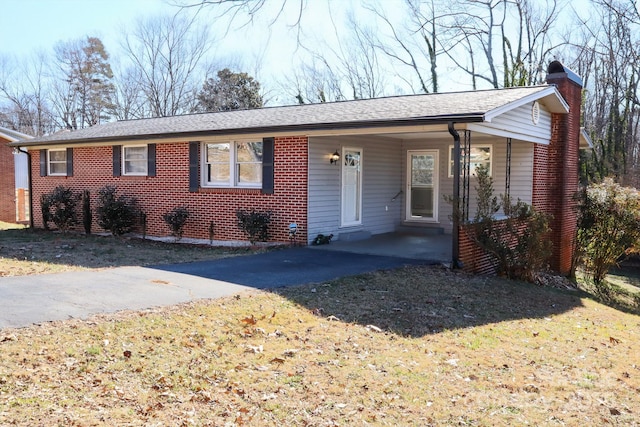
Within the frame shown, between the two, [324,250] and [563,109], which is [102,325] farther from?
[563,109]

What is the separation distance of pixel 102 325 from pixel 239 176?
7.92m

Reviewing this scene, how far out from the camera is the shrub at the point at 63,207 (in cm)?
1612

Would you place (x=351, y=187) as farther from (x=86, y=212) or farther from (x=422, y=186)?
(x=86, y=212)

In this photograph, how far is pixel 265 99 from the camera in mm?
37688

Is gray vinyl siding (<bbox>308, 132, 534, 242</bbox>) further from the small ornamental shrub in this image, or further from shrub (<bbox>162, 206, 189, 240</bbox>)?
the small ornamental shrub

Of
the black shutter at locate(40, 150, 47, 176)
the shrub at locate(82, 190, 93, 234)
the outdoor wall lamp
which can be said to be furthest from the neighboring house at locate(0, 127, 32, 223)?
the outdoor wall lamp

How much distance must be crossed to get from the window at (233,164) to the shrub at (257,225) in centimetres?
80

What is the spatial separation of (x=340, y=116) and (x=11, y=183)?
53.0 ft

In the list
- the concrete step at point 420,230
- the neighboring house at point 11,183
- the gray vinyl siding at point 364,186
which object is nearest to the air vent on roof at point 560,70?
the gray vinyl siding at point 364,186

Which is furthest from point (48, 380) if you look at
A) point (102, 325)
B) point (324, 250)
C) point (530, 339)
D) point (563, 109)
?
point (563, 109)

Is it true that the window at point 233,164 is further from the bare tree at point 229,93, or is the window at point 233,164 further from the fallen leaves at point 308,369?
the bare tree at point 229,93

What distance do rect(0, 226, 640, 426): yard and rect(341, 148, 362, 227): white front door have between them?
5.44m

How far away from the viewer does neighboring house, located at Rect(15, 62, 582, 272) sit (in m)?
11.7

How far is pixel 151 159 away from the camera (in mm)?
14711
